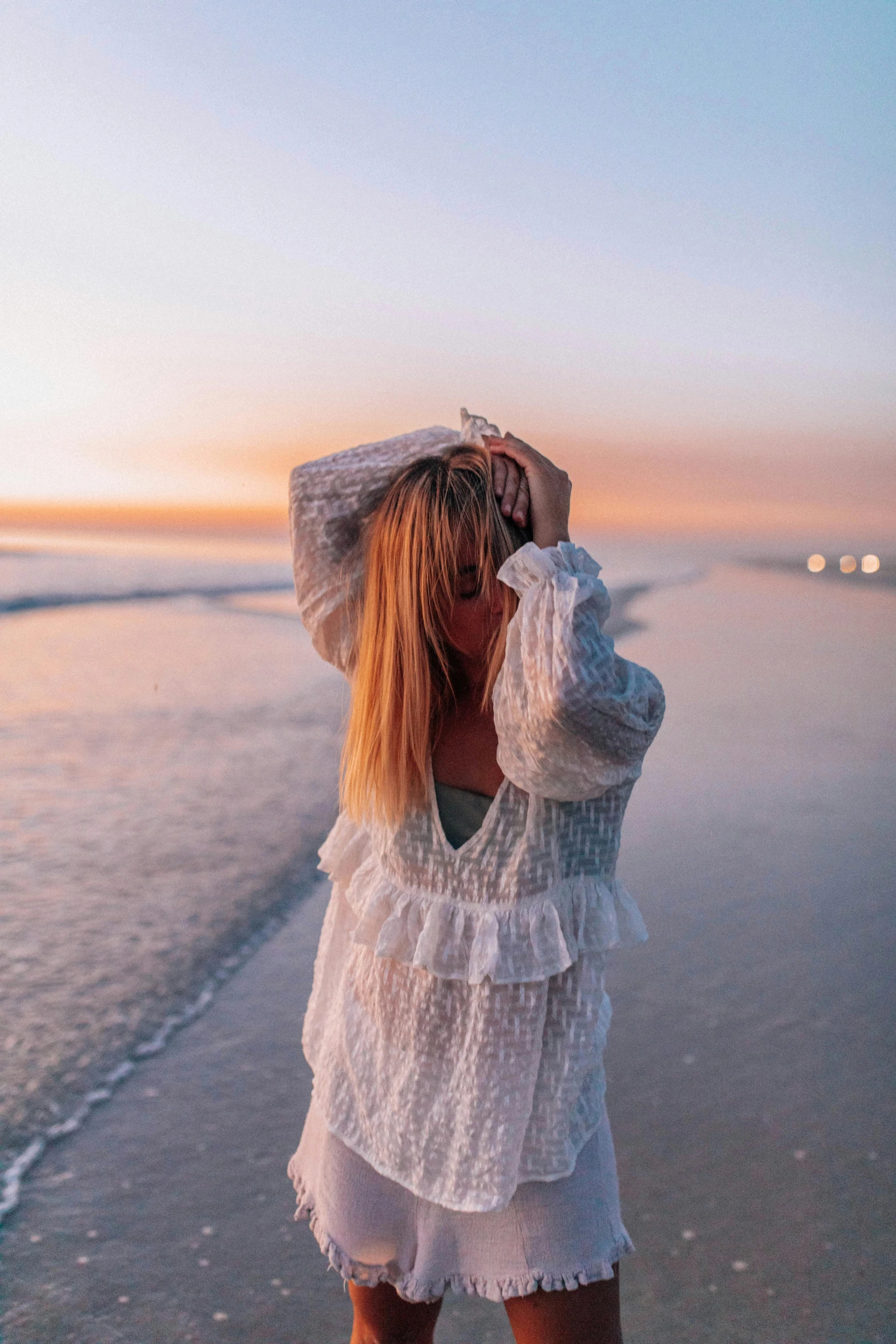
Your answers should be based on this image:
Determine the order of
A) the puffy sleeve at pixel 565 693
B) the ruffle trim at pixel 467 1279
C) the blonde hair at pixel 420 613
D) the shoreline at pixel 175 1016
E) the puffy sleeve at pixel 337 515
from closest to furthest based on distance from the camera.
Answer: the puffy sleeve at pixel 565 693, the ruffle trim at pixel 467 1279, the blonde hair at pixel 420 613, the puffy sleeve at pixel 337 515, the shoreline at pixel 175 1016

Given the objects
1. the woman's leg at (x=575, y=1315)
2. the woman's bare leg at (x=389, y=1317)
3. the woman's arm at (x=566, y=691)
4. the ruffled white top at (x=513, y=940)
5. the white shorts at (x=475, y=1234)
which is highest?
the woman's arm at (x=566, y=691)

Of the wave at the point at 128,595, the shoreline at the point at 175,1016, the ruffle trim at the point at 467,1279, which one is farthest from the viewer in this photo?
the wave at the point at 128,595

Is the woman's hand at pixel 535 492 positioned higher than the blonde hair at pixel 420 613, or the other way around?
the woman's hand at pixel 535 492

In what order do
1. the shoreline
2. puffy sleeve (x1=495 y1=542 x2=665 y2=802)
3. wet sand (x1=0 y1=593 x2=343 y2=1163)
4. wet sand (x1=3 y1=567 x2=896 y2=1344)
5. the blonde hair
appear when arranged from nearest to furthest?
puffy sleeve (x1=495 y1=542 x2=665 y2=802), the blonde hair, wet sand (x1=3 y1=567 x2=896 y2=1344), the shoreline, wet sand (x1=0 y1=593 x2=343 y2=1163)

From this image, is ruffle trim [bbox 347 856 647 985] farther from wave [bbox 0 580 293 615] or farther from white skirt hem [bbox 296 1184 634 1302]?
wave [bbox 0 580 293 615]

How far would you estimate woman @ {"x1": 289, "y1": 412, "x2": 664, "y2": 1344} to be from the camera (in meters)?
1.40

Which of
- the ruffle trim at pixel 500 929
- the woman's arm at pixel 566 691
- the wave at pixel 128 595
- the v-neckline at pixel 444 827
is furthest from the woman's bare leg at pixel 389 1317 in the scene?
the wave at pixel 128 595

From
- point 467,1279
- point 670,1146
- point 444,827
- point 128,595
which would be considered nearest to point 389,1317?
point 467,1279

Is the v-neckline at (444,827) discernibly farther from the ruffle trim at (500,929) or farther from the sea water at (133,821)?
the sea water at (133,821)

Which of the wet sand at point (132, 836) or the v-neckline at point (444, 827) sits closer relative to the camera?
the v-neckline at point (444, 827)

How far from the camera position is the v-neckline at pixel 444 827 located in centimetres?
147

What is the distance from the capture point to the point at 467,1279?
148cm

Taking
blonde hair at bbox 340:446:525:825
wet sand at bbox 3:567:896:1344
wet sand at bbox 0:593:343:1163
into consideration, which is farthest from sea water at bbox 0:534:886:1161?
blonde hair at bbox 340:446:525:825

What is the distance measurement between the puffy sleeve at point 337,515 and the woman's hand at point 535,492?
28cm
